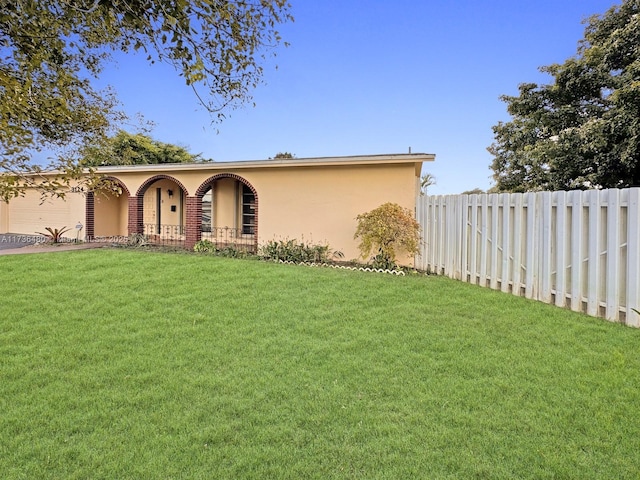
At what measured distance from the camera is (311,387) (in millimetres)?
3621

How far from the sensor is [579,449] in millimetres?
2684

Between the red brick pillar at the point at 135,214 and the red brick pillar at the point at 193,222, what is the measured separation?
101 inches

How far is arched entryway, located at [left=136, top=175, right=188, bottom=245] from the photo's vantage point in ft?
52.9

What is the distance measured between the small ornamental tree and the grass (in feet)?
9.65

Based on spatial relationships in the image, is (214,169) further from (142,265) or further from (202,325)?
(202,325)

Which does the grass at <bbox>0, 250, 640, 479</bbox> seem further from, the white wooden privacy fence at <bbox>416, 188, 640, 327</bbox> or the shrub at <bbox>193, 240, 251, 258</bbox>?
the shrub at <bbox>193, 240, 251, 258</bbox>

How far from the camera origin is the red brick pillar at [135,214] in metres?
14.7

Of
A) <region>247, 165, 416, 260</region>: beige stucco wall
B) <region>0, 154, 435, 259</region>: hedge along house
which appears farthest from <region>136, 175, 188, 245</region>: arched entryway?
<region>247, 165, 416, 260</region>: beige stucco wall


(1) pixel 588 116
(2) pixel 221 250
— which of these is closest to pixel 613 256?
(2) pixel 221 250

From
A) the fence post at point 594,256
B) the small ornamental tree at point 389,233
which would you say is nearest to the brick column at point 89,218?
the small ornamental tree at point 389,233

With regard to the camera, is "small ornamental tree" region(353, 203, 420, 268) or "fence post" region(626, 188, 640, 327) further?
"small ornamental tree" region(353, 203, 420, 268)

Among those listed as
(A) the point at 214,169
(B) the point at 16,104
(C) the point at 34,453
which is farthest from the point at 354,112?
(C) the point at 34,453

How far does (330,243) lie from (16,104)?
9200 mm

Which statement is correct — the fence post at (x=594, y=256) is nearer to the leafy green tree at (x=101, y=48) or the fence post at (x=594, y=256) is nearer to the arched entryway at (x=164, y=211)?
the leafy green tree at (x=101, y=48)
